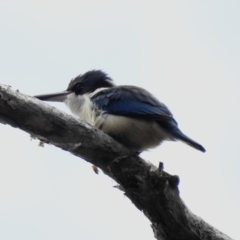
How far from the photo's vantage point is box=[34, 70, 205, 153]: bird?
5312 mm

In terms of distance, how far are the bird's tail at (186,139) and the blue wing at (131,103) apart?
0.57 feet

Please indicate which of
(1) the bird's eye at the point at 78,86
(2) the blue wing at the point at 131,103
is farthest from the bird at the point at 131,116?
(1) the bird's eye at the point at 78,86

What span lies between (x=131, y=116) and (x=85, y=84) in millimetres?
1445

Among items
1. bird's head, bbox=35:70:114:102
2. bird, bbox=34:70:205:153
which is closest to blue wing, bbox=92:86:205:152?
bird, bbox=34:70:205:153

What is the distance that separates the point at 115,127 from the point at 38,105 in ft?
4.34

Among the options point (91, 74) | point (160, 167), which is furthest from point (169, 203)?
point (91, 74)

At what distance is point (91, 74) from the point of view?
7121mm

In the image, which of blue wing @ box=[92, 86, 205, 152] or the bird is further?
blue wing @ box=[92, 86, 205, 152]

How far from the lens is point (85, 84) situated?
22.7ft

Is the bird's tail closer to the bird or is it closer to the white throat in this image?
the bird

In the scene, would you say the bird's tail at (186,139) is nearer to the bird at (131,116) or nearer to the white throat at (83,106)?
the bird at (131,116)

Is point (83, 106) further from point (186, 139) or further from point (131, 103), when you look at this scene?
point (186, 139)

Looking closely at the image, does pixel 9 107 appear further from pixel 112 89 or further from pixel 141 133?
pixel 112 89

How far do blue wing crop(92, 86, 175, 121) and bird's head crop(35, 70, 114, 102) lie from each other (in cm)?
65
